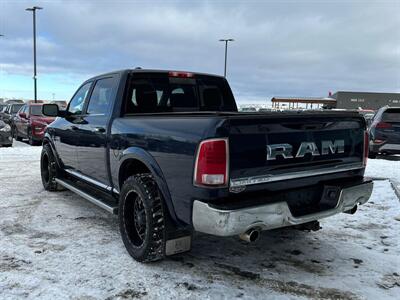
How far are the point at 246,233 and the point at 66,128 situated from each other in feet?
11.9

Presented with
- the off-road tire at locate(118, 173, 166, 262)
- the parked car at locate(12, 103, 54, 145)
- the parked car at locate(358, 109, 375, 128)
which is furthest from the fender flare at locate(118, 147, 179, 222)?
the parked car at locate(12, 103, 54, 145)

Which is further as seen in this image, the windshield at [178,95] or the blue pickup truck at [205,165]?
the windshield at [178,95]

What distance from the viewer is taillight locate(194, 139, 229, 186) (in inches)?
125

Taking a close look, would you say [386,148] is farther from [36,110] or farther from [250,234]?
[36,110]

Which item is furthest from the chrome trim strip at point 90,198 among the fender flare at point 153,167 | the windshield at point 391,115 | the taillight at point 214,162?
the windshield at point 391,115

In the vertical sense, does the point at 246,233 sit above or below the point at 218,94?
below

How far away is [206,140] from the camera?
3203 millimetres

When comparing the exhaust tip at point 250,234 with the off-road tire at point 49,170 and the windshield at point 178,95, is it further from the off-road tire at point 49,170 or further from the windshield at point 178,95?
the off-road tire at point 49,170

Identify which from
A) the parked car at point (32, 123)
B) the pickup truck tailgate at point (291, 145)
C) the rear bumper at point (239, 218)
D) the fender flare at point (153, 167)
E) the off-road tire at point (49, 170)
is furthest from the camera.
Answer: the parked car at point (32, 123)

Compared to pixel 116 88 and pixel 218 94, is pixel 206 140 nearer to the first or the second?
pixel 116 88

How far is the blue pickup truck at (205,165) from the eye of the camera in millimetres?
3223

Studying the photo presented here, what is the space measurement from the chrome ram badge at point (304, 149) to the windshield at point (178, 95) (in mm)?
1907

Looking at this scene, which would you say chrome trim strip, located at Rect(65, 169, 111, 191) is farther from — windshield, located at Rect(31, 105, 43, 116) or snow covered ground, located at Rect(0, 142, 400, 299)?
windshield, located at Rect(31, 105, 43, 116)

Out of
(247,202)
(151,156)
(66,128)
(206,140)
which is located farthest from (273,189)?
(66,128)
